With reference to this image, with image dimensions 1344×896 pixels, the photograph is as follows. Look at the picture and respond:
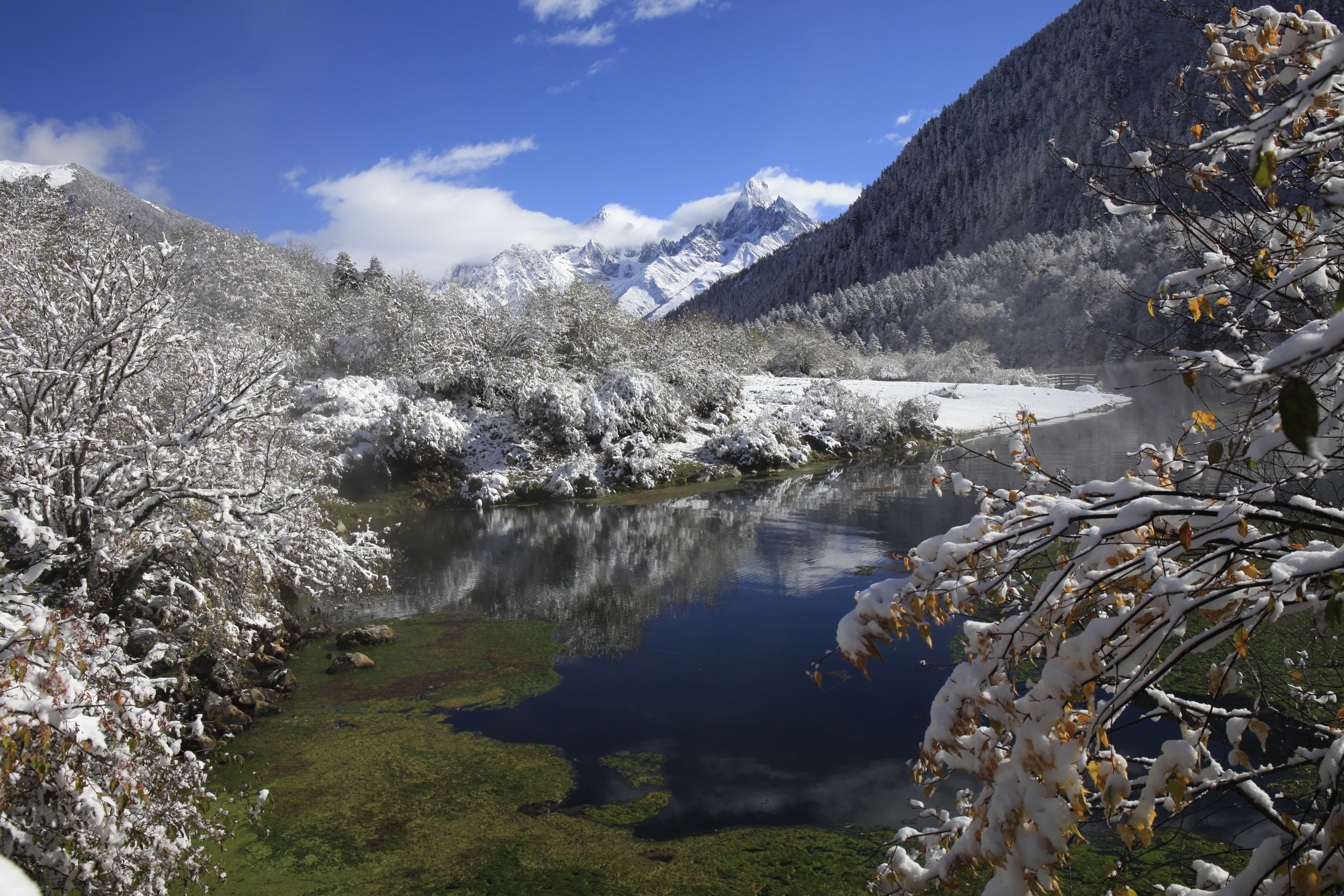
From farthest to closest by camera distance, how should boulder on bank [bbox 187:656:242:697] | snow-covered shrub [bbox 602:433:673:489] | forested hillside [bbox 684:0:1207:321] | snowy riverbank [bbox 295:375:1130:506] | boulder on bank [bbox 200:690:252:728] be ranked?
forested hillside [bbox 684:0:1207:321] < snow-covered shrub [bbox 602:433:673:489] < snowy riverbank [bbox 295:375:1130:506] < boulder on bank [bbox 187:656:242:697] < boulder on bank [bbox 200:690:252:728]

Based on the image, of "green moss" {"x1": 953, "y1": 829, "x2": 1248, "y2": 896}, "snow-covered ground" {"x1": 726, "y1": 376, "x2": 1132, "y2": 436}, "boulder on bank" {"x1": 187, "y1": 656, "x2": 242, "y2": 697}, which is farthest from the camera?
"snow-covered ground" {"x1": 726, "y1": 376, "x2": 1132, "y2": 436}

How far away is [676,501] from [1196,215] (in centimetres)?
1919

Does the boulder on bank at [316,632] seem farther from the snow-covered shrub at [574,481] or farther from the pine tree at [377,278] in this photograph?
the pine tree at [377,278]

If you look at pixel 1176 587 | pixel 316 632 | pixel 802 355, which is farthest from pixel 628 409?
pixel 802 355

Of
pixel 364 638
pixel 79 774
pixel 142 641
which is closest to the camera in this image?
pixel 79 774

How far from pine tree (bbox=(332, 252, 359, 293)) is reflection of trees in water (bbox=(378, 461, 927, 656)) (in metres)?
23.2

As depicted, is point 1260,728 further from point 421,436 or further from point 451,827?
point 421,436

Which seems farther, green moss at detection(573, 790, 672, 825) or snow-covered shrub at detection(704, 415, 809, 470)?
snow-covered shrub at detection(704, 415, 809, 470)

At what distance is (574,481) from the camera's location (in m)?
23.9

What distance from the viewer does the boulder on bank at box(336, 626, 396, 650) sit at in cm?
1119

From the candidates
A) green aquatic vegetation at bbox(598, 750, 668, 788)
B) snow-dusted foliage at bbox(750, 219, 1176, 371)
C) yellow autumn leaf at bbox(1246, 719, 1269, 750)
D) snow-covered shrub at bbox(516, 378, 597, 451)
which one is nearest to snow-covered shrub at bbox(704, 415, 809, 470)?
snow-covered shrub at bbox(516, 378, 597, 451)

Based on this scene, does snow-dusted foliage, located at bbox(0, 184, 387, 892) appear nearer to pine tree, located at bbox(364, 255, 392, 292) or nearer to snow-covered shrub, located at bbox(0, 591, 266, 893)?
snow-covered shrub, located at bbox(0, 591, 266, 893)

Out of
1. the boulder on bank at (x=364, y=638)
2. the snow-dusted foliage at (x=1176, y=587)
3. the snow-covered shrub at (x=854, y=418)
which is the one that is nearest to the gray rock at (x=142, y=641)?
the boulder on bank at (x=364, y=638)

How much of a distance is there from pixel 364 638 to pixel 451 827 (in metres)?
5.55
